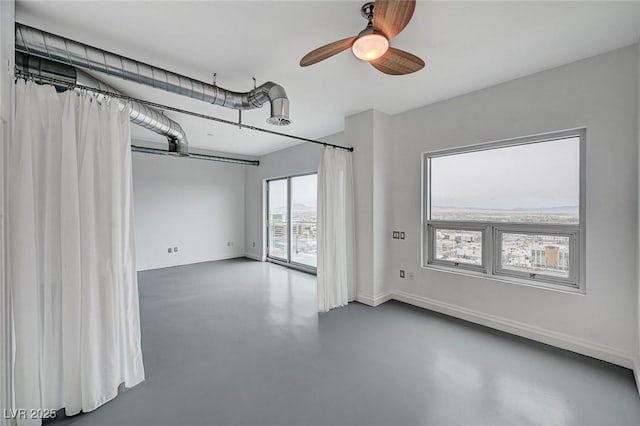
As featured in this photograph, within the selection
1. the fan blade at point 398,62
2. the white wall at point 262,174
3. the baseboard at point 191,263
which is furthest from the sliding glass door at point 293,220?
the fan blade at point 398,62

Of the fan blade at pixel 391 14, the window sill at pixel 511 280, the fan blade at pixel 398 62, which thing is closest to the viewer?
the fan blade at pixel 391 14

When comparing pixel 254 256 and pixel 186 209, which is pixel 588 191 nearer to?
pixel 254 256

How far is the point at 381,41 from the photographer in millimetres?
1667

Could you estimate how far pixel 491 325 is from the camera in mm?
2988

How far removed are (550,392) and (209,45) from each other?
3721 millimetres

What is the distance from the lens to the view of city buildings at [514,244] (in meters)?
2.67

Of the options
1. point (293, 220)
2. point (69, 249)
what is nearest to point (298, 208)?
point (293, 220)

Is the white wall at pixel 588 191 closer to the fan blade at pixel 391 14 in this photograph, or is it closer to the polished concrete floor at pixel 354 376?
the polished concrete floor at pixel 354 376

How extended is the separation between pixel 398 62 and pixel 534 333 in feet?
9.41

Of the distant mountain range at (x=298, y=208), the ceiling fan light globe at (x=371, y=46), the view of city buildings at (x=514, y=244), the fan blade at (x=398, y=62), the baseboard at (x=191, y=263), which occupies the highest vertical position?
the fan blade at (x=398, y=62)

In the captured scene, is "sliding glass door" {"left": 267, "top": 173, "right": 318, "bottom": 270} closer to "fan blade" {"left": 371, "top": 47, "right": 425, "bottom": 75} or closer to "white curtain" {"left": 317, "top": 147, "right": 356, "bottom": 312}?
"white curtain" {"left": 317, "top": 147, "right": 356, "bottom": 312}

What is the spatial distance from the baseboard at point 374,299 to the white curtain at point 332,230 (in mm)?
202

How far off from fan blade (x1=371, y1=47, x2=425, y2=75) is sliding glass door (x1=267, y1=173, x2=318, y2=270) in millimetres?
3662

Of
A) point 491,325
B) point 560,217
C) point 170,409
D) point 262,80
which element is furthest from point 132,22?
point 491,325
